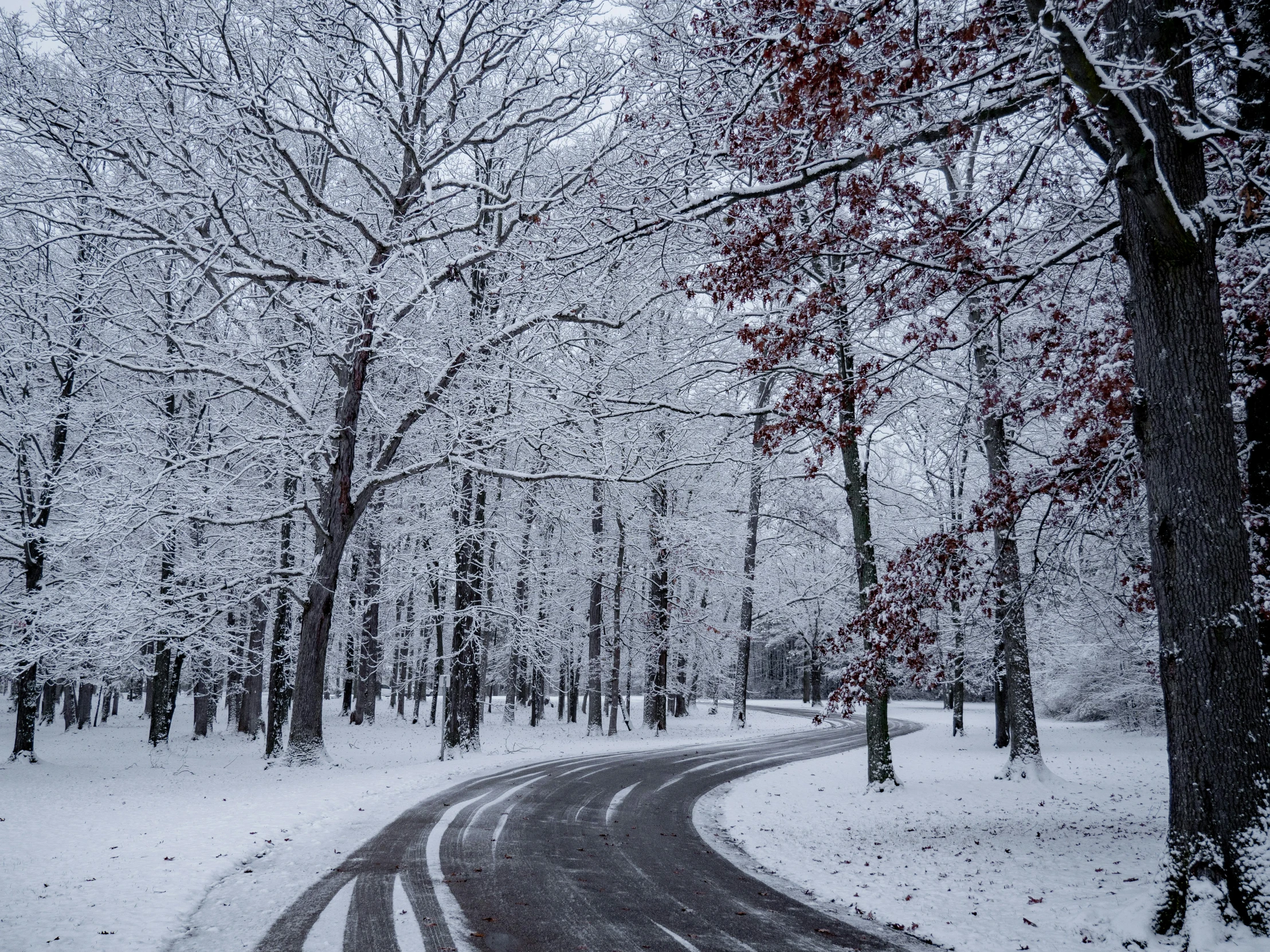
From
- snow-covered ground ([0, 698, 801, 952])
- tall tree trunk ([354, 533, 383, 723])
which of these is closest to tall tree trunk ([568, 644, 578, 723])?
tall tree trunk ([354, 533, 383, 723])

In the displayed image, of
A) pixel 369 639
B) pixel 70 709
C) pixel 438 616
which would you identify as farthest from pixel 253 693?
pixel 70 709

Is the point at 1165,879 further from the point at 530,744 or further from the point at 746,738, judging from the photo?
the point at 746,738

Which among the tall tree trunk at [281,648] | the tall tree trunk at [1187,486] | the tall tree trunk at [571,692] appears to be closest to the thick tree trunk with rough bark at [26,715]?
the tall tree trunk at [281,648]

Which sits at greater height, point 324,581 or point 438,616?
point 324,581

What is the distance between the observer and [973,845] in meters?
8.36

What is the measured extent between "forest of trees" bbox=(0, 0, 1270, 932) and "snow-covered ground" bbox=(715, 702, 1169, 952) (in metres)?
0.94

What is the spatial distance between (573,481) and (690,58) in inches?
621

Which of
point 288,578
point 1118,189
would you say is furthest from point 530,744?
point 1118,189

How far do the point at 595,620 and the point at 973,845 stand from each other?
18.6 meters

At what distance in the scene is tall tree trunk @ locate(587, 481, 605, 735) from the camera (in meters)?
25.3

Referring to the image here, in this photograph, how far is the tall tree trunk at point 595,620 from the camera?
2531 cm

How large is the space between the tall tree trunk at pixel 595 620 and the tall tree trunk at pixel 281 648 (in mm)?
9529

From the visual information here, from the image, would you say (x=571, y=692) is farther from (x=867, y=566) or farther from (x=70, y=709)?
(x=70, y=709)

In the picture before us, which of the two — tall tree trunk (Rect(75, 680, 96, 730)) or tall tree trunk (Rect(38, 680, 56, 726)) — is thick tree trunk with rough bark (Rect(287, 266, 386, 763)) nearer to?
tall tree trunk (Rect(75, 680, 96, 730))
